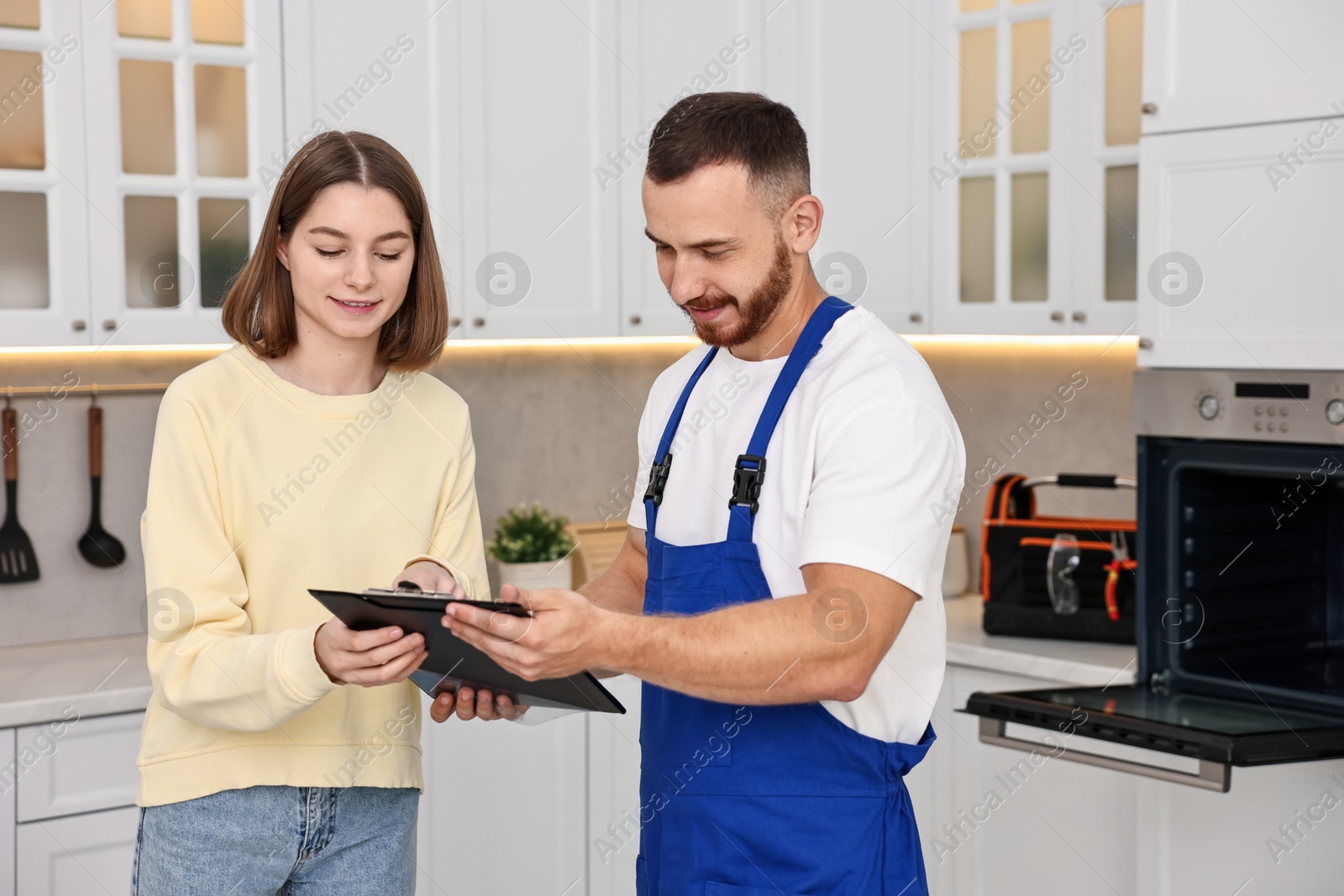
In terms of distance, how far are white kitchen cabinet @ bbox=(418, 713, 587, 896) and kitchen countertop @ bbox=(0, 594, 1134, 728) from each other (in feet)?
1.80

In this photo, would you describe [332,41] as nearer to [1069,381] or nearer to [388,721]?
[388,721]

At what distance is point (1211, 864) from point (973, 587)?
1007mm

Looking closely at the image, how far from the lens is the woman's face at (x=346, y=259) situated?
1.42 metres

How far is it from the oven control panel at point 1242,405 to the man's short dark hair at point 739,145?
988 millimetres

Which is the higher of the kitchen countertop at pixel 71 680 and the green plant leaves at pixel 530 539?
the green plant leaves at pixel 530 539

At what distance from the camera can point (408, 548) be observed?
145 centimetres

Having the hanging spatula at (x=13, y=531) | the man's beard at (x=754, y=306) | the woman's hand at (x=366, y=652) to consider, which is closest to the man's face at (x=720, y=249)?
the man's beard at (x=754, y=306)

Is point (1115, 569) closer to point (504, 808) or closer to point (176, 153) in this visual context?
point (504, 808)

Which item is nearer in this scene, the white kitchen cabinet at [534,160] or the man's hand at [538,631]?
the man's hand at [538,631]

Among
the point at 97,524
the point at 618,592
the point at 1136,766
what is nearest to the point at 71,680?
the point at 97,524

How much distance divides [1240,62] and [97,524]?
218 cm

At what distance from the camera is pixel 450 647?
125 centimetres

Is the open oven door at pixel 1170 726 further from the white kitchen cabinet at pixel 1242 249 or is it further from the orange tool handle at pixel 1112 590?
the white kitchen cabinet at pixel 1242 249

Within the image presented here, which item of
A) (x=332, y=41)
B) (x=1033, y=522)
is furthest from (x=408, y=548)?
(x=1033, y=522)
